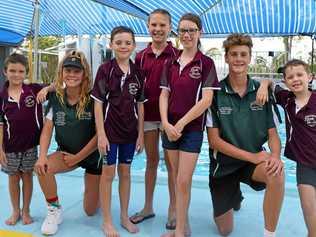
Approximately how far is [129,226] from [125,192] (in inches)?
11.3

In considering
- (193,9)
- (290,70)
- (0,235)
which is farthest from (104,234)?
(193,9)

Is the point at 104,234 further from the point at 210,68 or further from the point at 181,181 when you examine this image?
the point at 210,68

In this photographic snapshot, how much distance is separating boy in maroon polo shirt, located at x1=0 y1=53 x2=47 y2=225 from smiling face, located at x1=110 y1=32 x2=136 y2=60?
2.78 feet

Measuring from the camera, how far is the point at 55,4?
9.64m

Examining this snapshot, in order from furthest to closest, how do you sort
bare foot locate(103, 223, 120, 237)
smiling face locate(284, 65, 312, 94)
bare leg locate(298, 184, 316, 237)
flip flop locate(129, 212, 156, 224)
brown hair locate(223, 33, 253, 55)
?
flip flop locate(129, 212, 156, 224) < bare foot locate(103, 223, 120, 237) < brown hair locate(223, 33, 253, 55) < smiling face locate(284, 65, 312, 94) < bare leg locate(298, 184, 316, 237)

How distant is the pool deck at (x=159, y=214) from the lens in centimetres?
344

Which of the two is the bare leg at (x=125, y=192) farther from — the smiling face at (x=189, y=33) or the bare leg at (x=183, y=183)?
the smiling face at (x=189, y=33)

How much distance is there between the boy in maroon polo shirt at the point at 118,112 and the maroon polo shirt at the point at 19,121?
642mm

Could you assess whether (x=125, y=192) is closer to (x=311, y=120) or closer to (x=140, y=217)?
(x=140, y=217)

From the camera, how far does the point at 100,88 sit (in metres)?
3.24

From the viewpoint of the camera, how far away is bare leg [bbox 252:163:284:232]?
116 inches

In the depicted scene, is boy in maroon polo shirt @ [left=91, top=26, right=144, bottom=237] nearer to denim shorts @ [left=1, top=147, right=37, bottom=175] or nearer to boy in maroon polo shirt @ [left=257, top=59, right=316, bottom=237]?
denim shorts @ [left=1, top=147, right=37, bottom=175]

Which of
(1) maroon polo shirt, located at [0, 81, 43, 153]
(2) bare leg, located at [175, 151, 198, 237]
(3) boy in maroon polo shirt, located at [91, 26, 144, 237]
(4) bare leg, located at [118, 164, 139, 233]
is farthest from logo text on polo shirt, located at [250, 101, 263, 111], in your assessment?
(1) maroon polo shirt, located at [0, 81, 43, 153]

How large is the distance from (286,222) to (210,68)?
163cm
